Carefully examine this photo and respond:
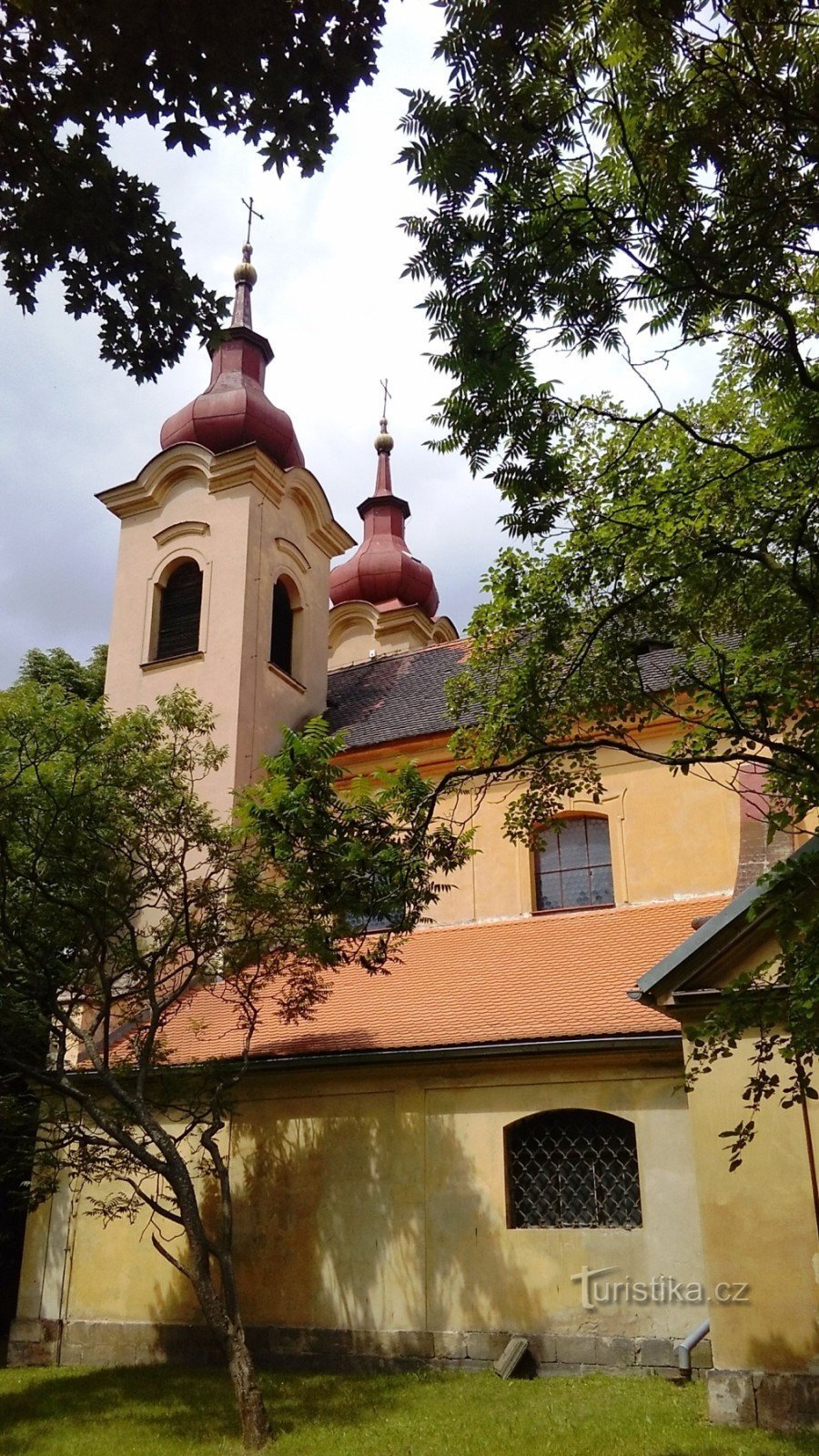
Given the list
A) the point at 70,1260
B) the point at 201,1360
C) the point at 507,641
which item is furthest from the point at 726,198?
the point at 70,1260

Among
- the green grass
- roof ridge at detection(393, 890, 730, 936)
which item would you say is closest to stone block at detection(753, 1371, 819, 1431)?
the green grass

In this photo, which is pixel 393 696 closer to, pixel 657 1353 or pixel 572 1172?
pixel 572 1172

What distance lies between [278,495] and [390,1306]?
13.5 metres

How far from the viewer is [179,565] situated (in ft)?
67.8

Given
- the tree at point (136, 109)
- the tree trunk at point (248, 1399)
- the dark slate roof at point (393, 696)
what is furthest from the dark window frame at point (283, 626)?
the tree at point (136, 109)

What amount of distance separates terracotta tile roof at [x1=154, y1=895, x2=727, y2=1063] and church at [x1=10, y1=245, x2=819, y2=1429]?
5 cm

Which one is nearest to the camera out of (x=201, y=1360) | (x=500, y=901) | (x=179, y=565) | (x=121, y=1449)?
(x=121, y=1449)

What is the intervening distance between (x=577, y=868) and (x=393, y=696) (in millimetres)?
5512

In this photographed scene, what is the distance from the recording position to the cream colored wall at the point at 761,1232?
8.93m

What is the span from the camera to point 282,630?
68.7 feet

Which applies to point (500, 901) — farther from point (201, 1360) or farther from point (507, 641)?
point (507, 641)

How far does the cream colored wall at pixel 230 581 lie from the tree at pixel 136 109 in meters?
13.6

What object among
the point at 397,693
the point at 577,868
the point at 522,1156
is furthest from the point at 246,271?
the point at 522,1156

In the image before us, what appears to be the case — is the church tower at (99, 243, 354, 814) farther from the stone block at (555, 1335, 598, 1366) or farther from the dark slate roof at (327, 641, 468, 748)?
the stone block at (555, 1335, 598, 1366)
